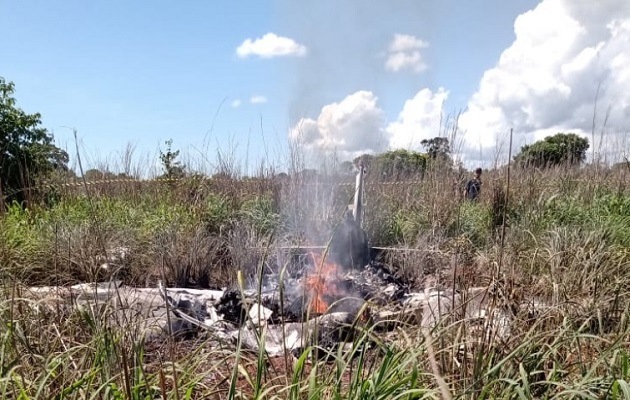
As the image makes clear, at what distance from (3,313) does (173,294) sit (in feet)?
8.11

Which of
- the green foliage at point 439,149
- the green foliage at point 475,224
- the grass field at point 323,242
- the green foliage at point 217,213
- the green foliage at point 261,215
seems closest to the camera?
the grass field at point 323,242

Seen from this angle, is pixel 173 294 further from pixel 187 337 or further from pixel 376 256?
pixel 376 256

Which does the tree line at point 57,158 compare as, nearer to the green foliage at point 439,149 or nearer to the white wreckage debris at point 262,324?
the green foliage at point 439,149

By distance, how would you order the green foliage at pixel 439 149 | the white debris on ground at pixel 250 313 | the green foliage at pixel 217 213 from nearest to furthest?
1. the white debris on ground at pixel 250 313
2. the green foliage at pixel 217 213
3. the green foliage at pixel 439 149

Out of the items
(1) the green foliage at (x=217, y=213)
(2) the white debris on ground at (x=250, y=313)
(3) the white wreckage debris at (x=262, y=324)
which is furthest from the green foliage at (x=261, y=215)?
(3) the white wreckage debris at (x=262, y=324)

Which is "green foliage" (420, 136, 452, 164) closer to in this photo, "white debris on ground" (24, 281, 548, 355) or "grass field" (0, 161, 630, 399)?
"grass field" (0, 161, 630, 399)

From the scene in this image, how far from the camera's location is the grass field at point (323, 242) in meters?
1.92

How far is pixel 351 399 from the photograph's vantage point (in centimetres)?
173

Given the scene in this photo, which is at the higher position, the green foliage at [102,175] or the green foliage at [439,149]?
the green foliage at [439,149]

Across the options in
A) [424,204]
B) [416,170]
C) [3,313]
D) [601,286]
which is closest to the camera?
[3,313]

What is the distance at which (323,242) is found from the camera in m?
6.93

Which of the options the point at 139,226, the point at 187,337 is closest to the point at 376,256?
the point at 139,226

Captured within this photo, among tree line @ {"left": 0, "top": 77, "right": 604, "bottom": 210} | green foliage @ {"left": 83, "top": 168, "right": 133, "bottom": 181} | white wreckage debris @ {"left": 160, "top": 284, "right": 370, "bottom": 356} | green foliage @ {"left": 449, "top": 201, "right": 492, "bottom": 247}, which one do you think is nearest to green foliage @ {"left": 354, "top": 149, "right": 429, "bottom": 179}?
tree line @ {"left": 0, "top": 77, "right": 604, "bottom": 210}

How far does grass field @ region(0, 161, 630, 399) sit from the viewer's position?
6.31 feet
